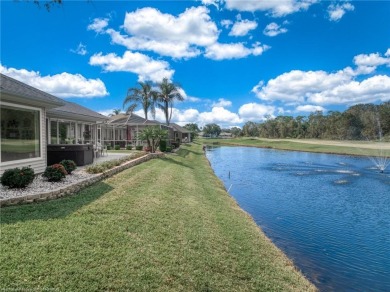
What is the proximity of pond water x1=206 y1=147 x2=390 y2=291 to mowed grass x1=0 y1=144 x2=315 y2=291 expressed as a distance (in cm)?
126

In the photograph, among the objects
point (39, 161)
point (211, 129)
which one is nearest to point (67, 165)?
point (39, 161)

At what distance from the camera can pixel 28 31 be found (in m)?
14.4

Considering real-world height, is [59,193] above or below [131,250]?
above

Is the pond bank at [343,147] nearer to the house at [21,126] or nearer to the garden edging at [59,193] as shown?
the garden edging at [59,193]

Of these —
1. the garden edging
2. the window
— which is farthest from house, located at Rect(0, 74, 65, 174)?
the garden edging

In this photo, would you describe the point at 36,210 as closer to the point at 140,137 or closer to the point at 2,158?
the point at 2,158

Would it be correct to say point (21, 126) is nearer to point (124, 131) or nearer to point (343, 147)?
point (124, 131)

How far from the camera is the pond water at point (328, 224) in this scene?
7695 millimetres

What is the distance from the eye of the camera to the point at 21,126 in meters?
10.7

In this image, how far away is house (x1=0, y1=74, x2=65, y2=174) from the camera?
9.67m

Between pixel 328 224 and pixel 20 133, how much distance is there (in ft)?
39.7

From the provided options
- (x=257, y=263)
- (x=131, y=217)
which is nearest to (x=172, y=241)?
(x=131, y=217)

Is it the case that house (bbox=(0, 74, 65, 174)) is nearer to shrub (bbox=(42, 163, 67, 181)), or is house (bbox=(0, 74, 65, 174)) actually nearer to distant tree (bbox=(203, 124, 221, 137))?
shrub (bbox=(42, 163, 67, 181))

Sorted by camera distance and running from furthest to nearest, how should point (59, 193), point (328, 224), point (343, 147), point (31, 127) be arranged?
point (343, 147), point (328, 224), point (31, 127), point (59, 193)
